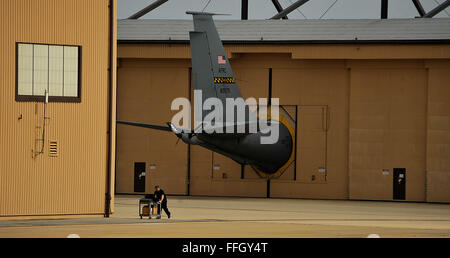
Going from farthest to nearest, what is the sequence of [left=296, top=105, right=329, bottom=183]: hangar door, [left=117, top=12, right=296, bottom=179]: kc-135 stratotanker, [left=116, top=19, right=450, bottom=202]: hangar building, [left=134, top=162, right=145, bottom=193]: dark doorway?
[left=134, top=162, right=145, bottom=193]: dark doorway < [left=296, top=105, right=329, bottom=183]: hangar door < [left=116, top=19, right=450, bottom=202]: hangar building < [left=117, top=12, right=296, bottom=179]: kc-135 stratotanker

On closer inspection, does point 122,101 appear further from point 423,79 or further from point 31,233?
point 31,233

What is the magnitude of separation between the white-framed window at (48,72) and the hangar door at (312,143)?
2017cm

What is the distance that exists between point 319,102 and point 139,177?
12429mm

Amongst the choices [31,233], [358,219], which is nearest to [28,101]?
[31,233]

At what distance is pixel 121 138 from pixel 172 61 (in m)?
5.98

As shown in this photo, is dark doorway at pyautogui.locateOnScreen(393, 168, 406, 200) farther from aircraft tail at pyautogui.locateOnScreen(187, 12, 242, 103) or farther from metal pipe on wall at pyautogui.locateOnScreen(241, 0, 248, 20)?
metal pipe on wall at pyautogui.locateOnScreen(241, 0, 248, 20)

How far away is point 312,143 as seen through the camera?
5269 centimetres

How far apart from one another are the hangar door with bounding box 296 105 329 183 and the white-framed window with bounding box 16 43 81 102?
2017cm

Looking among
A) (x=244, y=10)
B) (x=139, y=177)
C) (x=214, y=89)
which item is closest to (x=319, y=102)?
(x=214, y=89)

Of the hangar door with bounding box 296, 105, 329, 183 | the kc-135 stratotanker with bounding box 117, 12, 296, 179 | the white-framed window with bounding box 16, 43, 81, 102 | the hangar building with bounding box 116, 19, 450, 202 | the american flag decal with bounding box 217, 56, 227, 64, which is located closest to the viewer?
the white-framed window with bounding box 16, 43, 81, 102

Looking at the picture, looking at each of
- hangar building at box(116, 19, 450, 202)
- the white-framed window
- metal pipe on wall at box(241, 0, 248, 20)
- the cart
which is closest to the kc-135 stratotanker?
hangar building at box(116, 19, 450, 202)

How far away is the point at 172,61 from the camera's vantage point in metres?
54.3

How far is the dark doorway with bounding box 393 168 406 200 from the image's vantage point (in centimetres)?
5128

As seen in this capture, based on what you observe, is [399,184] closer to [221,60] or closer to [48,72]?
[221,60]
